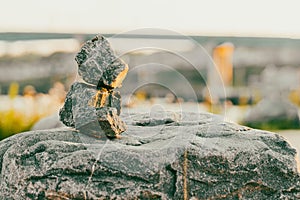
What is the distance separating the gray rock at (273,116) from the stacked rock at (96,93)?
249 inches

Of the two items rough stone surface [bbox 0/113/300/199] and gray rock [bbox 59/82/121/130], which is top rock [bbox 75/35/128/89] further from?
rough stone surface [bbox 0/113/300/199]

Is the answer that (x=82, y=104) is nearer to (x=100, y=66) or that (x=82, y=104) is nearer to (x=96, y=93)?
(x=96, y=93)

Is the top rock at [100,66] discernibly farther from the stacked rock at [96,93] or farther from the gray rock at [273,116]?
the gray rock at [273,116]

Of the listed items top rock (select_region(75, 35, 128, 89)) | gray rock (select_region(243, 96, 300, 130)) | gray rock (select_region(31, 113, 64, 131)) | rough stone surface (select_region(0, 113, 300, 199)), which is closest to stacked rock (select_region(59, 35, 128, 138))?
top rock (select_region(75, 35, 128, 89))

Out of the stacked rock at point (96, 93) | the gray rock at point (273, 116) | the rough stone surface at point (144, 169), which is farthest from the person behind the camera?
the gray rock at point (273, 116)

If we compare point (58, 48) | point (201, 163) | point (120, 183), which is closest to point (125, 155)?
point (120, 183)

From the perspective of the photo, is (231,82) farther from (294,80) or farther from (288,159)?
(288,159)

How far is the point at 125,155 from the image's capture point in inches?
140

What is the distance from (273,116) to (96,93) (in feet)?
22.0

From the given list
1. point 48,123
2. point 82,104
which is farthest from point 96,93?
point 48,123

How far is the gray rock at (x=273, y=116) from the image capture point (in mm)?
10031

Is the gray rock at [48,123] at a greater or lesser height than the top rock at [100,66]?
lesser

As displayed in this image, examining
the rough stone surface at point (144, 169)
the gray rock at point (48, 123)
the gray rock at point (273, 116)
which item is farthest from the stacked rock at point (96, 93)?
the gray rock at point (273, 116)

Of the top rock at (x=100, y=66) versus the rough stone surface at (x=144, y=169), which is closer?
the rough stone surface at (x=144, y=169)
